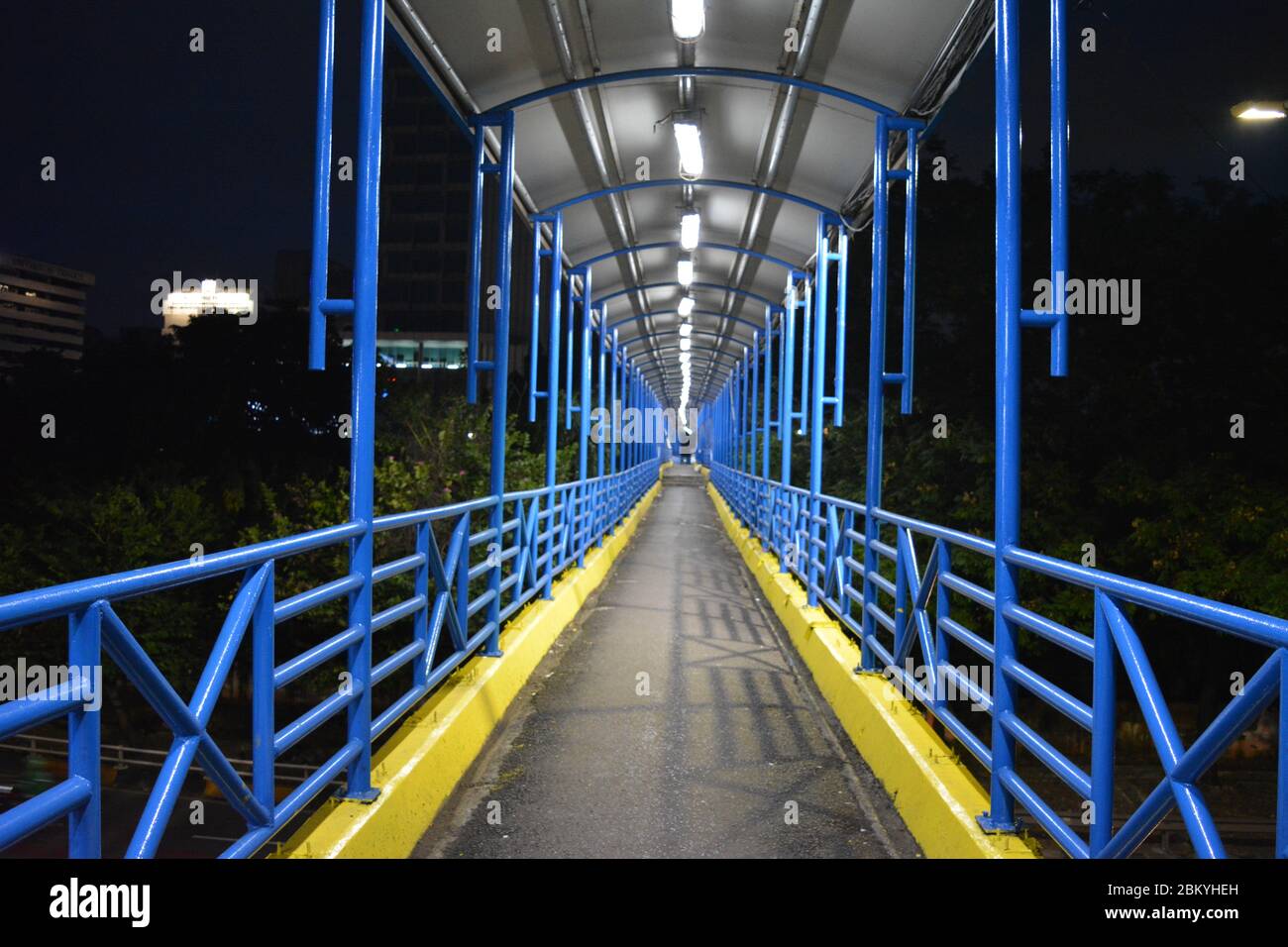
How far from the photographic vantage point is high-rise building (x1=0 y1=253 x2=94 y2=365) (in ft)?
421

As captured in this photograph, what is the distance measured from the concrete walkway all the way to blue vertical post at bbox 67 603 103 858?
1.96m

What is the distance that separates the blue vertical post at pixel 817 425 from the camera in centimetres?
941

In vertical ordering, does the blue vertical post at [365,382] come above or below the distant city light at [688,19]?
below

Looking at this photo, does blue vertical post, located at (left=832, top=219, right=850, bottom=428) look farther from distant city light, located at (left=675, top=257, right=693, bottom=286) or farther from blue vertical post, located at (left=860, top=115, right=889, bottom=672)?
distant city light, located at (left=675, top=257, right=693, bottom=286)

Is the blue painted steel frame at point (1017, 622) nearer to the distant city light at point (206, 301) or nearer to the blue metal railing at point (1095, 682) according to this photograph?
the blue metal railing at point (1095, 682)

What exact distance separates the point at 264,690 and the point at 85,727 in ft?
3.45

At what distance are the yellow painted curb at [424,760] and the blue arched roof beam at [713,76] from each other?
3.74 metres

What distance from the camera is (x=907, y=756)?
15.1 ft

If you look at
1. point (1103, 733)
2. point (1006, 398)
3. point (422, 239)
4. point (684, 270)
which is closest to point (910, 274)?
point (1006, 398)

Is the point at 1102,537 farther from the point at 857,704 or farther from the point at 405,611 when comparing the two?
the point at 405,611

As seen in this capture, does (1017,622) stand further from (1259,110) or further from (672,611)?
(672,611)

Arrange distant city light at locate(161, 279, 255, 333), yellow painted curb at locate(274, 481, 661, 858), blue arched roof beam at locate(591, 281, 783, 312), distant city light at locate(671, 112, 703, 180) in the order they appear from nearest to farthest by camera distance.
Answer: yellow painted curb at locate(274, 481, 661, 858), distant city light at locate(671, 112, 703, 180), blue arched roof beam at locate(591, 281, 783, 312), distant city light at locate(161, 279, 255, 333)

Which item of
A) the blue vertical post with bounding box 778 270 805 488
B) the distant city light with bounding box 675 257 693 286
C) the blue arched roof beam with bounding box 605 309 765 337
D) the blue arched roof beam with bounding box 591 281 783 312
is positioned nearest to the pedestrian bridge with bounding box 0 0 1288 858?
the distant city light with bounding box 675 257 693 286

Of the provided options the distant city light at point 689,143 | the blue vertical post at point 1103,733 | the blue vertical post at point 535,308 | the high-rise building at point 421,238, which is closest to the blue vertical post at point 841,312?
the distant city light at point 689,143
